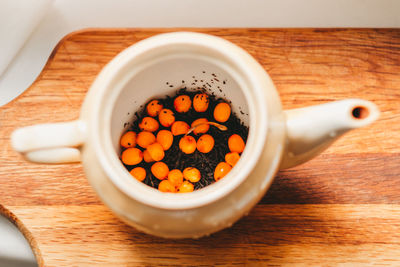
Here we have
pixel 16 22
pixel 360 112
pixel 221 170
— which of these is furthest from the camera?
pixel 16 22

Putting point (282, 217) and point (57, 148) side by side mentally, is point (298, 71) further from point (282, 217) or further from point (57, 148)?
point (57, 148)

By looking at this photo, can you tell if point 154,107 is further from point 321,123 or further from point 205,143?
point 321,123

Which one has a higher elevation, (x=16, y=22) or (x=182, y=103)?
(x=182, y=103)

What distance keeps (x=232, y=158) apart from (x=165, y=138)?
0.07 meters

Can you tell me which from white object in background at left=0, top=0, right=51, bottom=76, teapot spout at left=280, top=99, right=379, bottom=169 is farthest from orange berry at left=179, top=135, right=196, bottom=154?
white object in background at left=0, top=0, right=51, bottom=76

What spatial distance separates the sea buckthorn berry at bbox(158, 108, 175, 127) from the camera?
421 millimetres

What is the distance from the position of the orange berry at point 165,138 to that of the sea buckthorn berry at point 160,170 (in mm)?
19

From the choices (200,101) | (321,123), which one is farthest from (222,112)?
(321,123)

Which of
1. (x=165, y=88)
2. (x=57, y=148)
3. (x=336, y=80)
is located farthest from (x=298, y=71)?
(x=57, y=148)

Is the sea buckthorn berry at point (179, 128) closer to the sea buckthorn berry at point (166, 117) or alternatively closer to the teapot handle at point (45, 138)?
the sea buckthorn berry at point (166, 117)

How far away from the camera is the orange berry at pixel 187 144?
1.37 ft

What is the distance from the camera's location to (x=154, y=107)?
42 centimetres

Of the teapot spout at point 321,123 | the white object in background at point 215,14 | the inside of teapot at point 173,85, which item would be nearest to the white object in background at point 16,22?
the white object in background at point 215,14

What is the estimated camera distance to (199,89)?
42 centimetres
